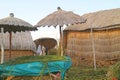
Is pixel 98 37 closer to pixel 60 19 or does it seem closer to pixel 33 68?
pixel 60 19

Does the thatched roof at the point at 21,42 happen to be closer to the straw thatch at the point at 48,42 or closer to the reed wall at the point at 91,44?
the straw thatch at the point at 48,42

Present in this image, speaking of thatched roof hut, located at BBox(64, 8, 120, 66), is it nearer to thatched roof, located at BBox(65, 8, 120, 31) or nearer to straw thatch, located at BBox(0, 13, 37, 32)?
thatched roof, located at BBox(65, 8, 120, 31)

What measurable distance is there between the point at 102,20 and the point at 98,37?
969mm

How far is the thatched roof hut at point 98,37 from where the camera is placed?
20.1 m

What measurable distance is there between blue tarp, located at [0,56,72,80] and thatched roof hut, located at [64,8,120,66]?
10.8m

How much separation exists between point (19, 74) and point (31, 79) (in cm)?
64

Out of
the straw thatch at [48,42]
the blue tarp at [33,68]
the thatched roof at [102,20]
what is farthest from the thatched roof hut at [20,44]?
the blue tarp at [33,68]

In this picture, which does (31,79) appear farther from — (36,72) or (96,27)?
(96,27)

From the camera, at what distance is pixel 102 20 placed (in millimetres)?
20984

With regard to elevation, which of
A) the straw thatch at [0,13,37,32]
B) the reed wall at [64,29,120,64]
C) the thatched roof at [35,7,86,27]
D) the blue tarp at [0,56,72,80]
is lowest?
the blue tarp at [0,56,72,80]

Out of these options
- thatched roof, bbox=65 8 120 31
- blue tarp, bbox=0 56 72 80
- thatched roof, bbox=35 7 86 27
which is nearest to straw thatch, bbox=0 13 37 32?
thatched roof, bbox=35 7 86 27

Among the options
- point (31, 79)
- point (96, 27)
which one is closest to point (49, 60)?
point (31, 79)

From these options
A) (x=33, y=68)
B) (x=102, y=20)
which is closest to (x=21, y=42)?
(x=102, y=20)

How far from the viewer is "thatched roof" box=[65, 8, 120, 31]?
20000 mm
